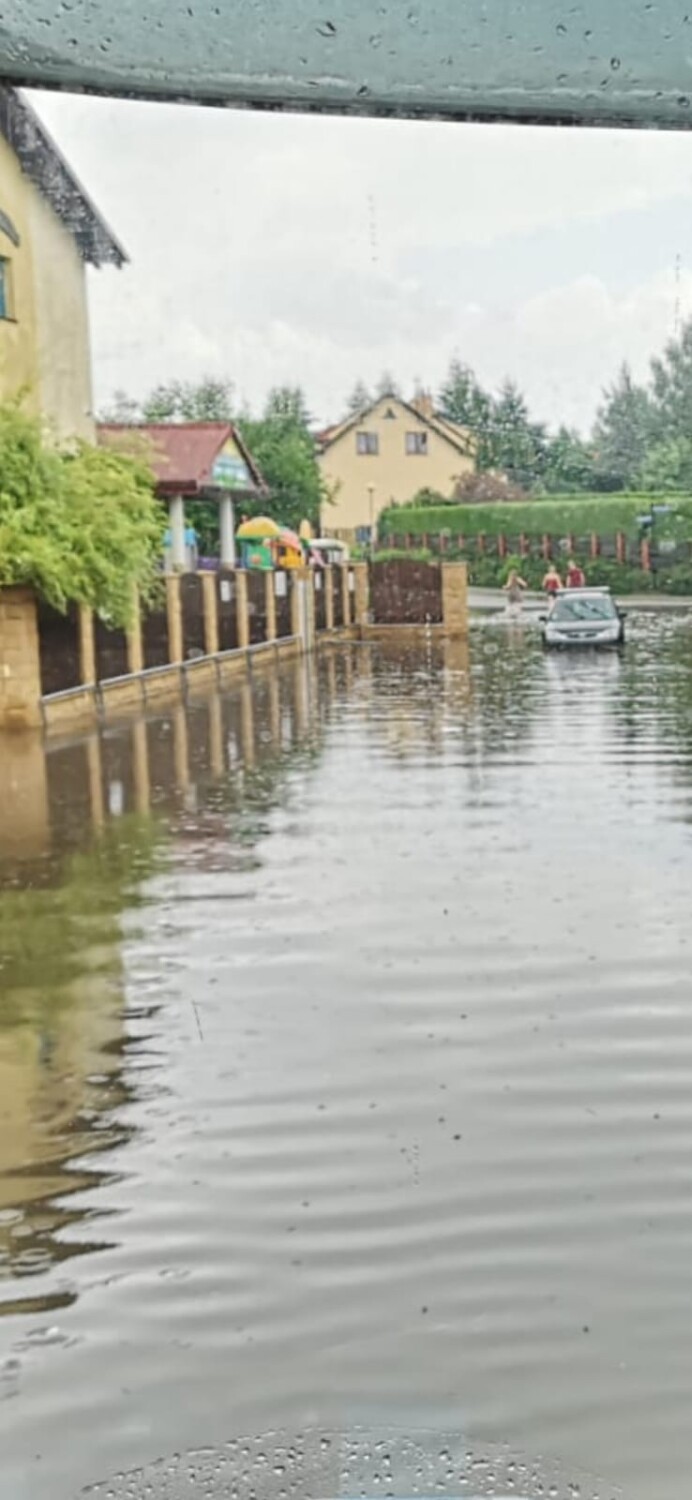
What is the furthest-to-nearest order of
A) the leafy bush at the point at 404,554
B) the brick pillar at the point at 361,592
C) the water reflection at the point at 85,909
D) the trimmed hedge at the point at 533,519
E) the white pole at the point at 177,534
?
the trimmed hedge at the point at 533,519
the leafy bush at the point at 404,554
the brick pillar at the point at 361,592
the white pole at the point at 177,534
the water reflection at the point at 85,909

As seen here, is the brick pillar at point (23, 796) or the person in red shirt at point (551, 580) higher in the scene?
the person in red shirt at point (551, 580)

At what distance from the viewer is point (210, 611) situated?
1595 cm

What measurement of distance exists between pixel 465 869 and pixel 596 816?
48.2 inches

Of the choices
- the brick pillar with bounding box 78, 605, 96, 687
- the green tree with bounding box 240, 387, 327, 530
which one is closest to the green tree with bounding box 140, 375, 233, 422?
the green tree with bounding box 240, 387, 327, 530

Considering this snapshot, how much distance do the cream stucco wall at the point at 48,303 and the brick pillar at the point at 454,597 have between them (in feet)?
28.3

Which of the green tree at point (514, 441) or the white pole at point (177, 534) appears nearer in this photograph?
the white pole at point (177, 534)

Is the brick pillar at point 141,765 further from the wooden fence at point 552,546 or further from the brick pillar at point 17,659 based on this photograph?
the wooden fence at point 552,546

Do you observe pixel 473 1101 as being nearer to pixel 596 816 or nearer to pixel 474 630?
pixel 596 816

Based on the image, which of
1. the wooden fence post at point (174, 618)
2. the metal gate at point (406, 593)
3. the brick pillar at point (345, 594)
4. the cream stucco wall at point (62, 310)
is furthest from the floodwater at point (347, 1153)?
the brick pillar at point (345, 594)

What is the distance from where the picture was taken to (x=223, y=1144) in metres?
3.22

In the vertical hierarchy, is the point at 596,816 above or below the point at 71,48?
below

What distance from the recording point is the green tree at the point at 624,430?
64.5 feet

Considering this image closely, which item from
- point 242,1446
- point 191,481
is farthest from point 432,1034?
point 191,481

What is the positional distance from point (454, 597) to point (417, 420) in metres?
6.32
